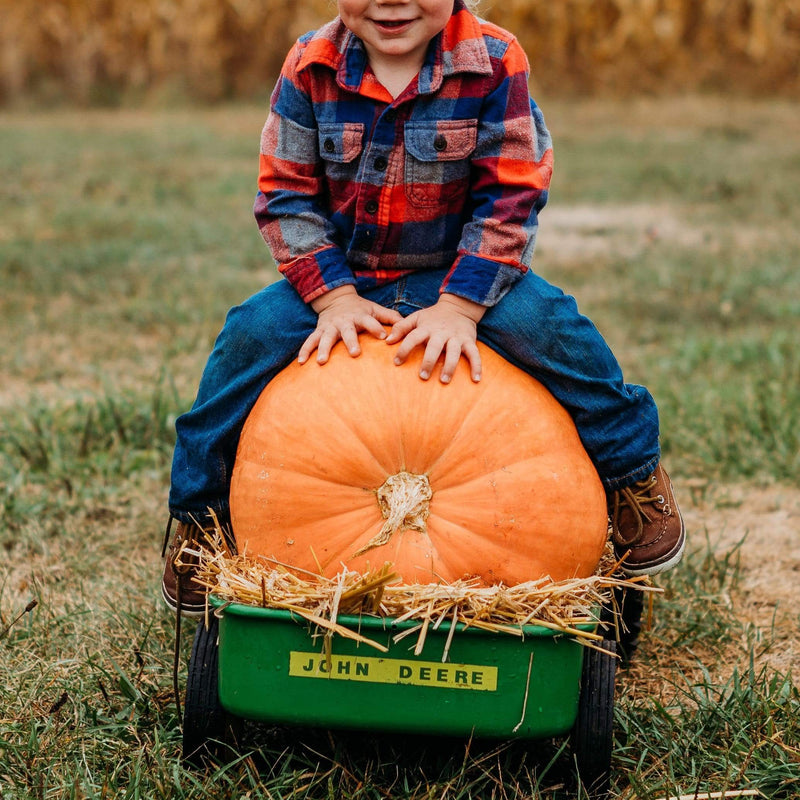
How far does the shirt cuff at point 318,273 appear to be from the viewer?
2518 millimetres

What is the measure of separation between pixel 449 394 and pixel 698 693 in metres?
1.05

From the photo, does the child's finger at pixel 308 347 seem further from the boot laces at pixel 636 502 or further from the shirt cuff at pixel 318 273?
the boot laces at pixel 636 502

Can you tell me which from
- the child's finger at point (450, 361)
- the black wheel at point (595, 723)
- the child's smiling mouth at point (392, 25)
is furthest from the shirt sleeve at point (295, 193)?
the black wheel at point (595, 723)

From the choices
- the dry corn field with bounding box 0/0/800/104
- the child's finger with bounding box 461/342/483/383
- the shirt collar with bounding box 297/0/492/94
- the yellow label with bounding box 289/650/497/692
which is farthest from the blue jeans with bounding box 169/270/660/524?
the dry corn field with bounding box 0/0/800/104

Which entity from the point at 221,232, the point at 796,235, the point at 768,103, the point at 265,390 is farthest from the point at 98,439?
the point at 768,103

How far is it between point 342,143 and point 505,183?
1.27 feet

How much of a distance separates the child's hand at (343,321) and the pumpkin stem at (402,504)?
0.99 feet

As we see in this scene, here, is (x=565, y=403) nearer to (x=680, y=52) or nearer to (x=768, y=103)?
(x=768, y=103)

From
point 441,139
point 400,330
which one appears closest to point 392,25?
point 441,139

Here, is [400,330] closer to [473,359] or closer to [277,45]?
[473,359]

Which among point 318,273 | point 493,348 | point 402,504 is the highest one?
point 318,273

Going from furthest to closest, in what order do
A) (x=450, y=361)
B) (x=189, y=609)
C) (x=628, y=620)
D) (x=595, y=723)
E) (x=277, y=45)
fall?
(x=277, y=45)
(x=628, y=620)
(x=189, y=609)
(x=450, y=361)
(x=595, y=723)

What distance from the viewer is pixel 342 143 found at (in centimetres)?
253

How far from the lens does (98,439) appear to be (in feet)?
13.6
